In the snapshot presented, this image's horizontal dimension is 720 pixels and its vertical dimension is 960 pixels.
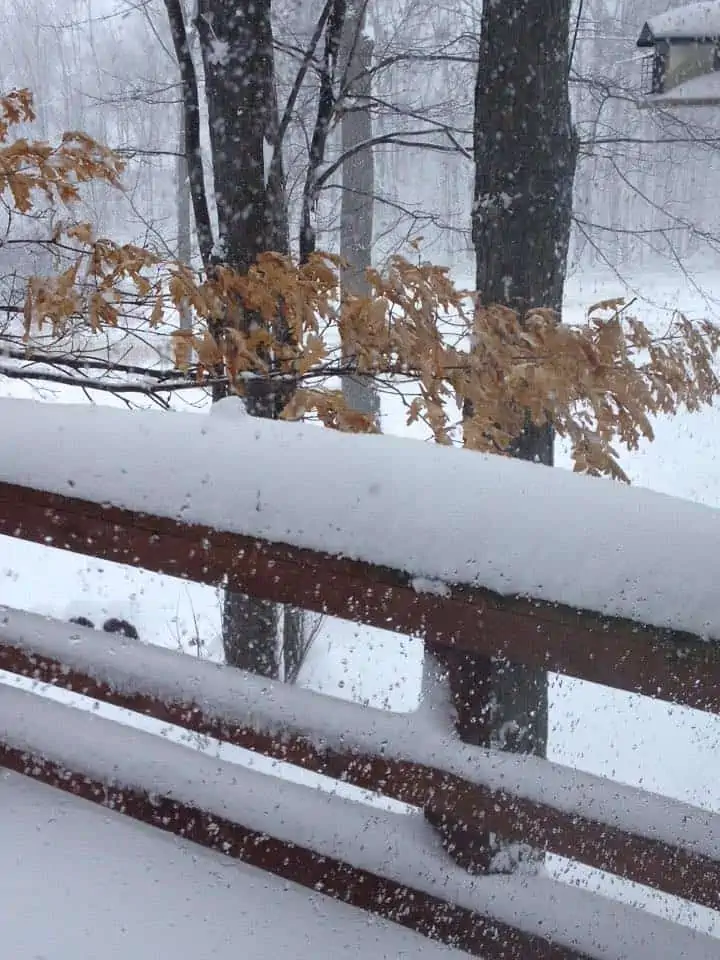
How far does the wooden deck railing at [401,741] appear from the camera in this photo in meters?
1.34

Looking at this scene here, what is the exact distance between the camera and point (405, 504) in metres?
1.43

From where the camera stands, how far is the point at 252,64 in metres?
4.80

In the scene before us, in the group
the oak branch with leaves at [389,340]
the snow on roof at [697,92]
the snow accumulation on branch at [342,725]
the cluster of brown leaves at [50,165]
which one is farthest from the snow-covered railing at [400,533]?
the snow on roof at [697,92]

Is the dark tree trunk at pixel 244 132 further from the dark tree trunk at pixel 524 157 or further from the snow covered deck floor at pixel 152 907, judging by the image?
the snow covered deck floor at pixel 152 907

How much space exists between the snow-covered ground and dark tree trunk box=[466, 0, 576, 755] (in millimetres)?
719

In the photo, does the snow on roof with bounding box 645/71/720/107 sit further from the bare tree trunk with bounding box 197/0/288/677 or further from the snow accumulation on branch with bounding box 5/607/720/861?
the snow accumulation on branch with bounding box 5/607/720/861

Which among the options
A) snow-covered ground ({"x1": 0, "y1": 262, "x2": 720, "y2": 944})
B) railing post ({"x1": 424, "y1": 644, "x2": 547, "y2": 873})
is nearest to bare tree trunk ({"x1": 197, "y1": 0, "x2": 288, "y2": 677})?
snow-covered ground ({"x1": 0, "y1": 262, "x2": 720, "y2": 944})

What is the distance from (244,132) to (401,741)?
166 inches

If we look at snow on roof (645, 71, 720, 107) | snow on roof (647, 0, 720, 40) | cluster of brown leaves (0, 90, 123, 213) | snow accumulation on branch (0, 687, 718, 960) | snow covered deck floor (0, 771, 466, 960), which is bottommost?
snow covered deck floor (0, 771, 466, 960)

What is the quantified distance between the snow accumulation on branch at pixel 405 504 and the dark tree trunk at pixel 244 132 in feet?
9.68

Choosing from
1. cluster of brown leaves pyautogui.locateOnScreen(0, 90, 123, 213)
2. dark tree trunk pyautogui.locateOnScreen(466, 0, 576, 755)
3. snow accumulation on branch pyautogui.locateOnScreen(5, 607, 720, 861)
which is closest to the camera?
snow accumulation on branch pyautogui.locateOnScreen(5, 607, 720, 861)

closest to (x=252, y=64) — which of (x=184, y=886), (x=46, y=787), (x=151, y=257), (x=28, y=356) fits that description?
(x=151, y=257)

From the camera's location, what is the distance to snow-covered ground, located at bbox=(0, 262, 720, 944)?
394 centimetres

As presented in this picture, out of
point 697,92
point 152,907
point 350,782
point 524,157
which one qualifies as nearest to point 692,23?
point 697,92
